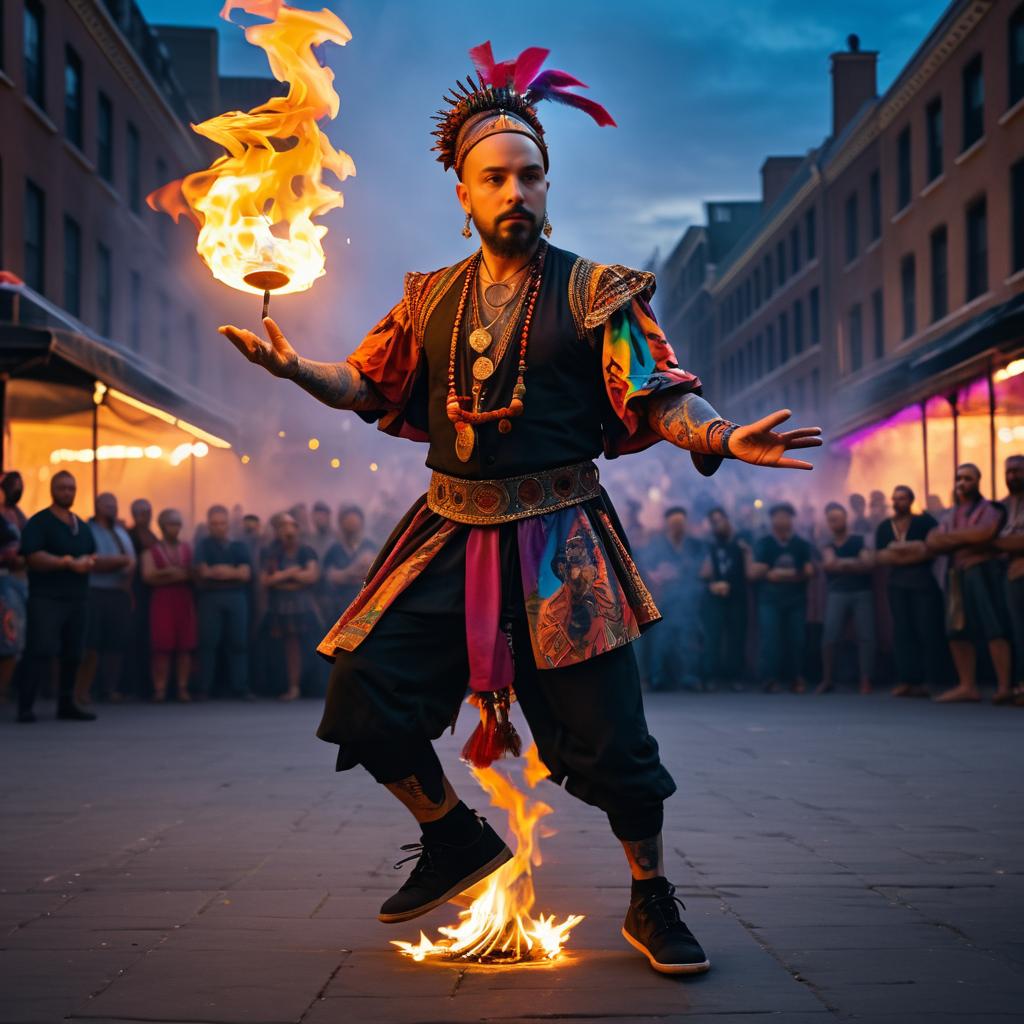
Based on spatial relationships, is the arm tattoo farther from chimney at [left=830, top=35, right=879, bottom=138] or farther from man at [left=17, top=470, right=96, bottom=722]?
chimney at [left=830, top=35, right=879, bottom=138]

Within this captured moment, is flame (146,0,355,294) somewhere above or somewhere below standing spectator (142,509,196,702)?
above

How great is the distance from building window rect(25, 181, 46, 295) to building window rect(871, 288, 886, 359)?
18.5m

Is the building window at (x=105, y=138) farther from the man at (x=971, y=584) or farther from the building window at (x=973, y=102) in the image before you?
the man at (x=971, y=584)

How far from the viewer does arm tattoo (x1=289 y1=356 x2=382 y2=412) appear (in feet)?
12.6

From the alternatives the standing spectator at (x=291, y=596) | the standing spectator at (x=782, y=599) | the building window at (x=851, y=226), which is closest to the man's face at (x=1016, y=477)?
the standing spectator at (x=782, y=599)

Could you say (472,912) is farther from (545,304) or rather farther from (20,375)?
(20,375)

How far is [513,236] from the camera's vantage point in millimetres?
3816

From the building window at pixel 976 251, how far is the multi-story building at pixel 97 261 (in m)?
13.1

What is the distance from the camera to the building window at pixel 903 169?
1198 inches

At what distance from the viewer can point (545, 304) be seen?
3.81 metres

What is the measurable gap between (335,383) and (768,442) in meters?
1.18

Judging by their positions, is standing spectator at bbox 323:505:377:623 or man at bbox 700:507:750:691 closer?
standing spectator at bbox 323:505:377:623

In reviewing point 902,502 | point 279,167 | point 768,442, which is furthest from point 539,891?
point 902,502

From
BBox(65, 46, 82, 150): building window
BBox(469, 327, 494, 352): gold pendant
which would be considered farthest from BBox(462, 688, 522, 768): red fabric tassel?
BBox(65, 46, 82, 150): building window
